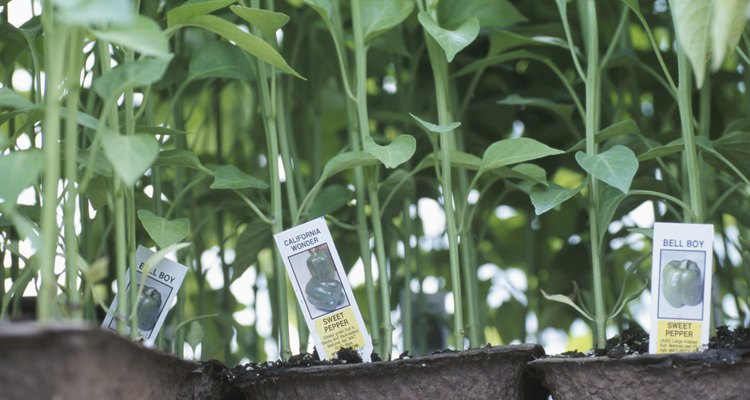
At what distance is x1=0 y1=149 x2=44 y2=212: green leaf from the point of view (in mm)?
608

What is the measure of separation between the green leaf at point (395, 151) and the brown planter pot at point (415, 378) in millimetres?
193

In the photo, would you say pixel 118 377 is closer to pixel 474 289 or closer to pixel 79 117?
pixel 79 117

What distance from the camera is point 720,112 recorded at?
4.69ft

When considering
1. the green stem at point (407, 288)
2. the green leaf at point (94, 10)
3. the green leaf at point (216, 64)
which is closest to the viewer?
the green leaf at point (94, 10)

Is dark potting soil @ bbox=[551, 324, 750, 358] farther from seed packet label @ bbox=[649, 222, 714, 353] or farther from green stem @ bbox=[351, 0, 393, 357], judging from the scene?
green stem @ bbox=[351, 0, 393, 357]

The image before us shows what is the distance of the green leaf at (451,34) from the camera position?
0.83 meters

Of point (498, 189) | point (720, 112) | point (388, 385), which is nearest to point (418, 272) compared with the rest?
point (498, 189)

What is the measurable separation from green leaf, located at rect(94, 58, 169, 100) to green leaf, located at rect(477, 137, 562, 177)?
0.37 meters

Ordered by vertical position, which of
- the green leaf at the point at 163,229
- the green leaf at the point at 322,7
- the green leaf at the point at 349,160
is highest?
the green leaf at the point at 322,7

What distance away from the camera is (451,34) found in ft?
2.83

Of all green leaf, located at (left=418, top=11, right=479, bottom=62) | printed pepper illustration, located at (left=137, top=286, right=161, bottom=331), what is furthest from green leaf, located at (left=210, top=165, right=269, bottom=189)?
green leaf, located at (left=418, top=11, right=479, bottom=62)

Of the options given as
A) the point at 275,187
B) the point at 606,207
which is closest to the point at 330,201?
the point at 275,187

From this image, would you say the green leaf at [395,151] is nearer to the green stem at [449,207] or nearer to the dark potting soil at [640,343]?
the green stem at [449,207]

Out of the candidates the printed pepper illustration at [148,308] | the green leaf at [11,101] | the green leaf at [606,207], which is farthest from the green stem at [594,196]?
the green leaf at [11,101]
